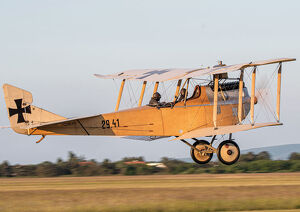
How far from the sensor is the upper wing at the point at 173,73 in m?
16.7

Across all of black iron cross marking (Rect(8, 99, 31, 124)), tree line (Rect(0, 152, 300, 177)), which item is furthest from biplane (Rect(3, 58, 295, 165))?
tree line (Rect(0, 152, 300, 177))

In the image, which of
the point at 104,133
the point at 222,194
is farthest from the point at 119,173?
the point at 222,194

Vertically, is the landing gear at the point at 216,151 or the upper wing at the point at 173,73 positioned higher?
the upper wing at the point at 173,73

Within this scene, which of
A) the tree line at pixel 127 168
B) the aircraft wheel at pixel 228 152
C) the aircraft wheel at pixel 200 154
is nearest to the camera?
the aircraft wheel at pixel 228 152

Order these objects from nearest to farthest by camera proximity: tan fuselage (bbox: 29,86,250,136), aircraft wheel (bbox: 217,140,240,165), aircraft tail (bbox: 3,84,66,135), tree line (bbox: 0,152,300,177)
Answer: aircraft tail (bbox: 3,84,66,135) < tan fuselage (bbox: 29,86,250,136) < aircraft wheel (bbox: 217,140,240,165) < tree line (bbox: 0,152,300,177)

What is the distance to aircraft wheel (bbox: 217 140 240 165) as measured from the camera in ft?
56.9

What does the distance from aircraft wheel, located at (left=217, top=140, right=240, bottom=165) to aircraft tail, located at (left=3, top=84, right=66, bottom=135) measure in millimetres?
5128

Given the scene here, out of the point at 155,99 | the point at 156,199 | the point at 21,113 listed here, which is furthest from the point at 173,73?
the point at 156,199

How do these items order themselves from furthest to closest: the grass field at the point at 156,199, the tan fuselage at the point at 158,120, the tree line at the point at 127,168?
the tree line at the point at 127,168 → the tan fuselage at the point at 158,120 → the grass field at the point at 156,199

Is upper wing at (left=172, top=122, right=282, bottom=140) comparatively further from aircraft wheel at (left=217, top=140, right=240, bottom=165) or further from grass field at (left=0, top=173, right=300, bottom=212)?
grass field at (left=0, top=173, right=300, bottom=212)

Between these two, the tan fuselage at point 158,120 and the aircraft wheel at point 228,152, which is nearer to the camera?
the tan fuselage at point 158,120

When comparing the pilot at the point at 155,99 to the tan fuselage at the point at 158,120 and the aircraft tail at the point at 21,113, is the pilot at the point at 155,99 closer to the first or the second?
the tan fuselage at the point at 158,120

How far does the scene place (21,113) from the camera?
54.5 feet

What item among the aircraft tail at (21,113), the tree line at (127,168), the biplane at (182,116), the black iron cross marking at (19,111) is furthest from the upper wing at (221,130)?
the tree line at (127,168)
